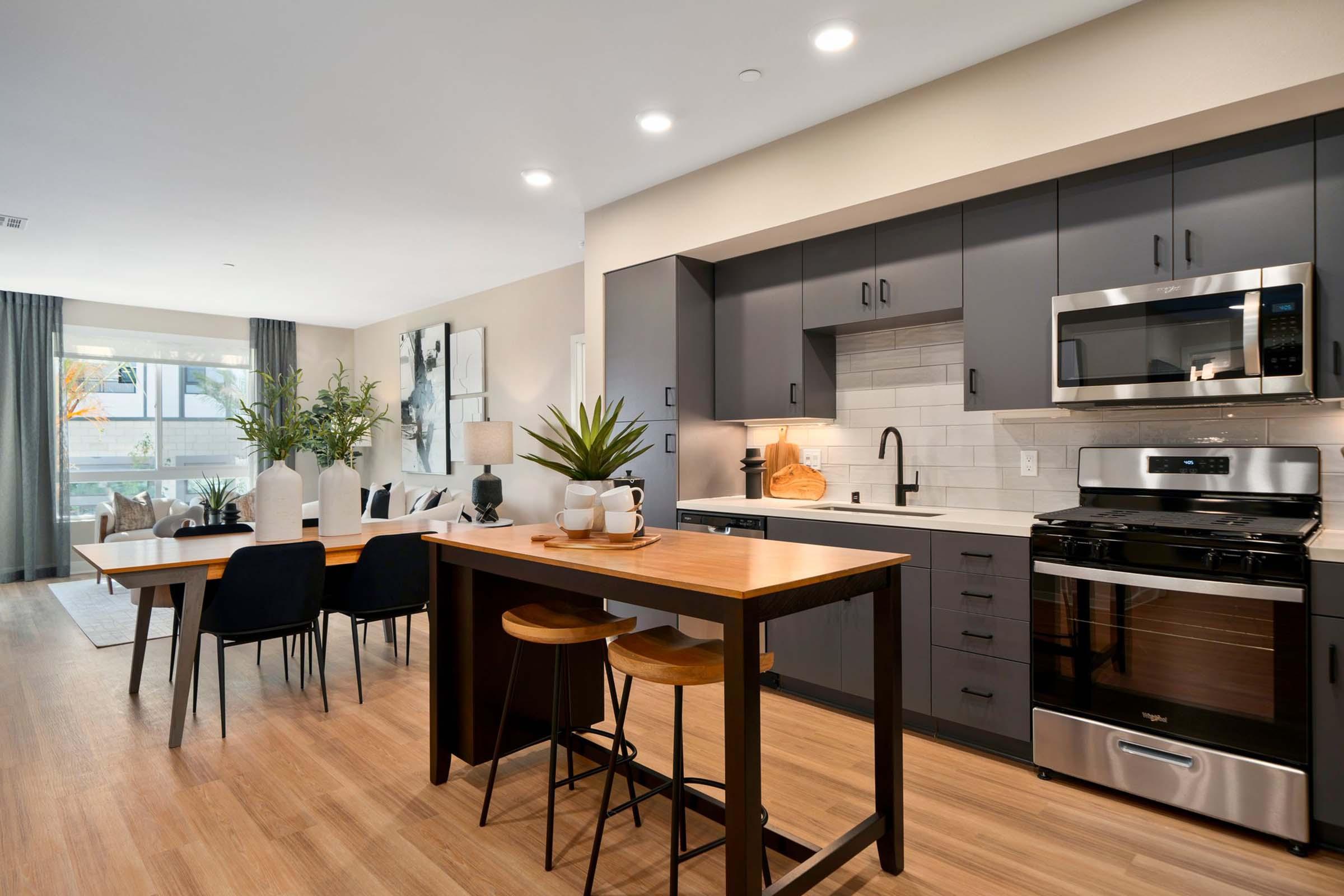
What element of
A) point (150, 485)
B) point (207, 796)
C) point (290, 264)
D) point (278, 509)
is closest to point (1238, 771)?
point (207, 796)

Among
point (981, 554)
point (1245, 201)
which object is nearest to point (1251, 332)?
point (1245, 201)

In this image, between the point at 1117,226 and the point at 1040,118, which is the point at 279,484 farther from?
the point at 1117,226

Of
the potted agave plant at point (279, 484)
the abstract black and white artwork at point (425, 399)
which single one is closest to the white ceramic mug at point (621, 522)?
the potted agave plant at point (279, 484)

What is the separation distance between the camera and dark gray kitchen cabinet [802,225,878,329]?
344 cm

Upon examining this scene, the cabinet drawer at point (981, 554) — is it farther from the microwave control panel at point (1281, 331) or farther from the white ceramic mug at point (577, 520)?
the white ceramic mug at point (577, 520)

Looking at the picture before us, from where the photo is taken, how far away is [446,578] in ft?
8.76

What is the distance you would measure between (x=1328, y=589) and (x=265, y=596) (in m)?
3.84

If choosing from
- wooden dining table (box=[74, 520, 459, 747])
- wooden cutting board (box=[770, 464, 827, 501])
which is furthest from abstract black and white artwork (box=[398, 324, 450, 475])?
wooden cutting board (box=[770, 464, 827, 501])

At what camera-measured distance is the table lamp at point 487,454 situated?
5.83m

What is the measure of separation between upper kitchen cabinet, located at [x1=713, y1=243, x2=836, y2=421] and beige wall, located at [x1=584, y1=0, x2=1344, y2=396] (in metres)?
0.18

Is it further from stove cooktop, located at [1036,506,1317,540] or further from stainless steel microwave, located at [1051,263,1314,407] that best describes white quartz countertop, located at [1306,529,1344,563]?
stainless steel microwave, located at [1051,263,1314,407]

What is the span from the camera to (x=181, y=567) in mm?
3006

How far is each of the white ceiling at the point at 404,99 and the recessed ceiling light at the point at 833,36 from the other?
0.04 meters

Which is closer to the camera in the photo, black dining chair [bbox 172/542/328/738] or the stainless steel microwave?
the stainless steel microwave
